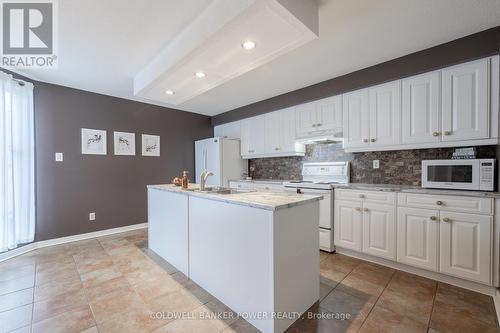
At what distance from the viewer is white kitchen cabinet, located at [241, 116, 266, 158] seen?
421 cm

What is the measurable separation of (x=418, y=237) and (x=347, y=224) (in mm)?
723

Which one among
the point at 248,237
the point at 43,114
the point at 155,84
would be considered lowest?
the point at 248,237

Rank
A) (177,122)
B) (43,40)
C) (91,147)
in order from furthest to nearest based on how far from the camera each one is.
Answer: (177,122)
(91,147)
(43,40)

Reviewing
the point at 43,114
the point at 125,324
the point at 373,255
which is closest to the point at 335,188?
the point at 373,255

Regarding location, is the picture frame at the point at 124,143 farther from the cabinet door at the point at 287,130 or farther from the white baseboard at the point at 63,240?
the cabinet door at the point at 287,130

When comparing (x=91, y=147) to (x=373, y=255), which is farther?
(x=91, y=147)

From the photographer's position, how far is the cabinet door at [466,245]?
189cm

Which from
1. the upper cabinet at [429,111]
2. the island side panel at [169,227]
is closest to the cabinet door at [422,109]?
the upper cabinet at [429,111]

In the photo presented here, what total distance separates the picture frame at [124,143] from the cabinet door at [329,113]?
3.39 m

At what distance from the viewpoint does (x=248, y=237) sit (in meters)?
1.59

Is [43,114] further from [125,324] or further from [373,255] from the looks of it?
[373,255]

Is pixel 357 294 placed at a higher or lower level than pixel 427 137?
lower

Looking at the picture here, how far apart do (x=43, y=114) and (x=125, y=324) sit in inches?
132

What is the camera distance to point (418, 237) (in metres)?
2.24
